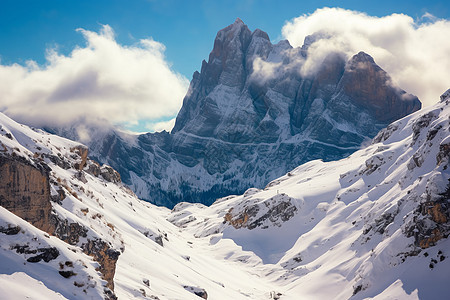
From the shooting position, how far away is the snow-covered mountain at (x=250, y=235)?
18.7 meters

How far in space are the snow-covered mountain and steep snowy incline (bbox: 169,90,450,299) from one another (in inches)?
7.8

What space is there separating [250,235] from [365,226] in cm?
3708

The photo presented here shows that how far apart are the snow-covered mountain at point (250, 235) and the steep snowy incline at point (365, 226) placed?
0.20 meters

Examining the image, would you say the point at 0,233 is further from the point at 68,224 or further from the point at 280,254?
the point at 280,254

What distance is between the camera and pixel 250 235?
3703 inches

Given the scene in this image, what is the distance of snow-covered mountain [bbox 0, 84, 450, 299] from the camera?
18.7 metres

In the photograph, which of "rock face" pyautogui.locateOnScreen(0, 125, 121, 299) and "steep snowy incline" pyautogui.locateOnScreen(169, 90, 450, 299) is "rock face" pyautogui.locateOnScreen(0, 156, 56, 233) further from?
"steep snowy incline" pyautogui.locateOnScreen(169, 90, 450, 299)

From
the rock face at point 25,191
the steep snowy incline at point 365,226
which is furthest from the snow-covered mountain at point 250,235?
the steep snowy incline at point 365,226

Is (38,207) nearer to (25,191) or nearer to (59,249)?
(25,191)

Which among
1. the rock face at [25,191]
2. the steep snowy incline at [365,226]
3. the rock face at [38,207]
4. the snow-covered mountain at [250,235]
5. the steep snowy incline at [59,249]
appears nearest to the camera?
the steep snowy incline at [59,249]

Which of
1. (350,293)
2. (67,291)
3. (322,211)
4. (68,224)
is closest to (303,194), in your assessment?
(322,211)

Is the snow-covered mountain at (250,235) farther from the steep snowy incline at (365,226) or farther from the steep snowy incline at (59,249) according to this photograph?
the steep snowy incline at (365,226)

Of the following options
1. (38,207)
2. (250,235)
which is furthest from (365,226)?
(38,207)

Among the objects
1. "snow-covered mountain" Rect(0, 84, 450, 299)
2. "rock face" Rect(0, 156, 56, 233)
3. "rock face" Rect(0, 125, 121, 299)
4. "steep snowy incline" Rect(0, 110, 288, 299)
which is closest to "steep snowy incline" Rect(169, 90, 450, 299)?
"snow-covered mountain" Rect(0, 84, 450, 299)
